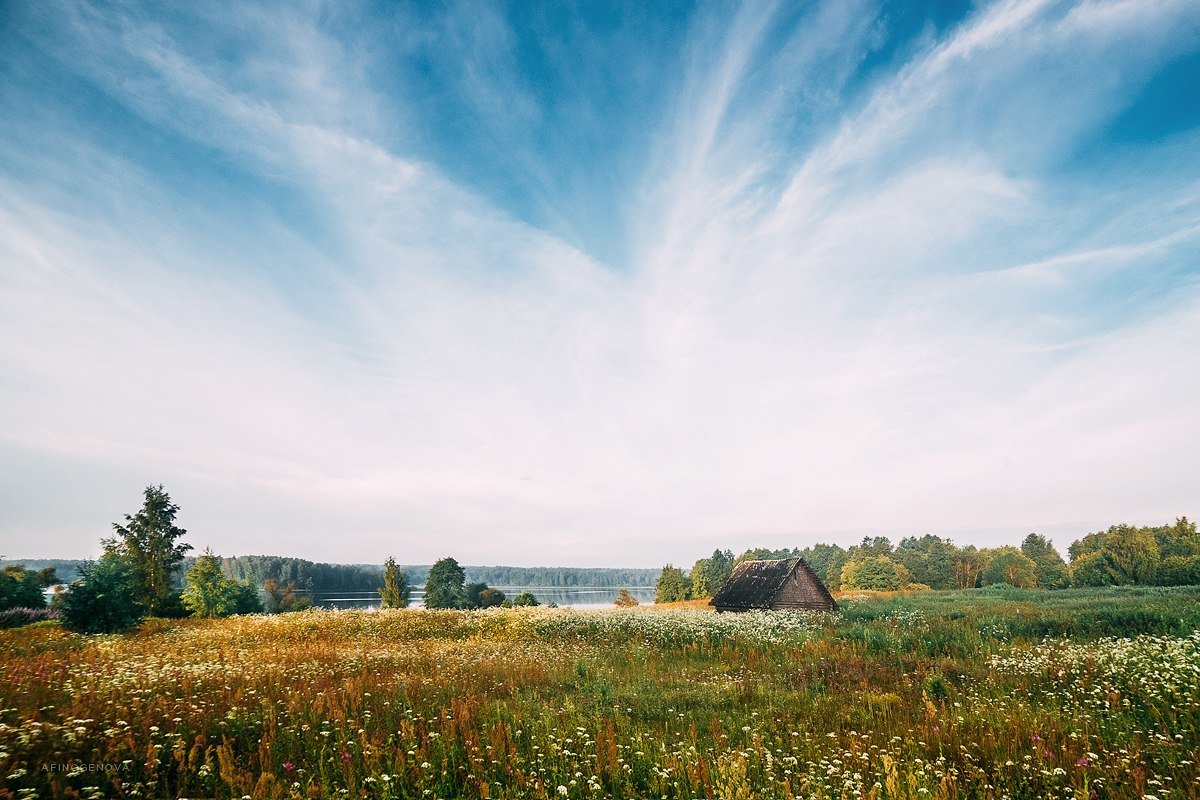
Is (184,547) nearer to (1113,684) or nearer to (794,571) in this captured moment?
(794,571)

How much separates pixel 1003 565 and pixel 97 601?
325ft

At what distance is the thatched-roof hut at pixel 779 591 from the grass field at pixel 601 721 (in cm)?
1477

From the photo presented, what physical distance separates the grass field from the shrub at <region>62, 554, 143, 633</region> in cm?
216

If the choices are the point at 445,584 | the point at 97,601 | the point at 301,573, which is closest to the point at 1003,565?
the point at 445,584

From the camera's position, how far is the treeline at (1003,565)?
45.3 metres

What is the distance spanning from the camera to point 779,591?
30062mm

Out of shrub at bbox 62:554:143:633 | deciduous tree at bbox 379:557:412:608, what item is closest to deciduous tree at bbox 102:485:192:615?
shrub at bbox 62:554:143:633

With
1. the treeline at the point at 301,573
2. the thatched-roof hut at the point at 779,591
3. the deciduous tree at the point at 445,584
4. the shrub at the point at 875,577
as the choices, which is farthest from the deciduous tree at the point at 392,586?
the treeline at the point at 301,573

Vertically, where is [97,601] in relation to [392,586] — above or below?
above

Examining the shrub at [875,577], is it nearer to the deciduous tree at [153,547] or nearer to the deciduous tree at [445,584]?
the deciduous tree at [445,584]

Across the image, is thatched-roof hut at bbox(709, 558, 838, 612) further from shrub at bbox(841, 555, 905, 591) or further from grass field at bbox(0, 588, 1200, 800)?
shrub at bbox(841, 555, 905, 591)

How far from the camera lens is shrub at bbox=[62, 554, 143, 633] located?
17828mm

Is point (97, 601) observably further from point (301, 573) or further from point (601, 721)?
point (301, 573)

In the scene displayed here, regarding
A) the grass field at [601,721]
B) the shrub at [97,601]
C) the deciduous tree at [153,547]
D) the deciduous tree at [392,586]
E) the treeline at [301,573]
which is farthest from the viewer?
the treeline at [301,573]
